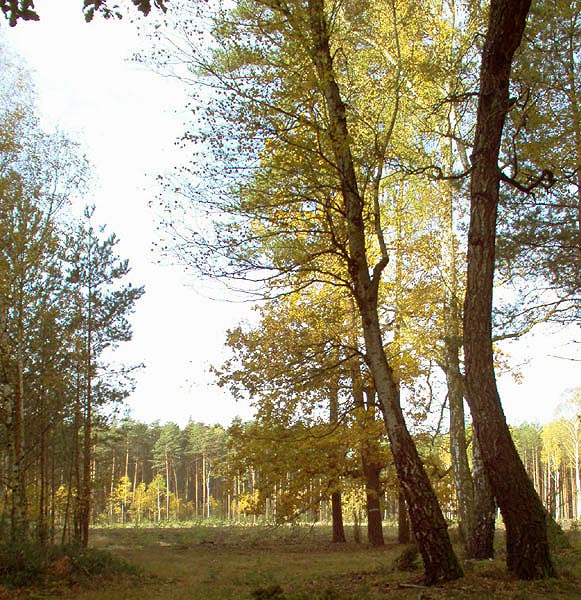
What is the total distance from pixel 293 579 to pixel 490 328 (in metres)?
5.81

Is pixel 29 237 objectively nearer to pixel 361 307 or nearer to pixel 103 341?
pixel 103 341

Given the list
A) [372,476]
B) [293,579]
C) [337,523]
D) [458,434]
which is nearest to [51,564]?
[293,579]

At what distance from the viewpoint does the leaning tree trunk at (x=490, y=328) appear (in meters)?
5.27

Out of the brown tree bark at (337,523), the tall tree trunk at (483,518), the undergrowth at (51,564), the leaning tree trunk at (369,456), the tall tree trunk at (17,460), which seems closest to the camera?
the tall tree trunk at (483,518)

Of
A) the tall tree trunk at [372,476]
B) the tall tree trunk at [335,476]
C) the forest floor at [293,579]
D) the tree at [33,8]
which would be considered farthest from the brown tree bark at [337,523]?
the tree at [33,8]

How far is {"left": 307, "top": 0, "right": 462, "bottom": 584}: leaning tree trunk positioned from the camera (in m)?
5.73

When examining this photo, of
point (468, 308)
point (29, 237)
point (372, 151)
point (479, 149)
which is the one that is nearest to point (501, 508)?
point (468, 308)

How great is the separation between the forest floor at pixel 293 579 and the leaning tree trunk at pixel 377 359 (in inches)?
15.4

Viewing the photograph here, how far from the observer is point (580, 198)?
28.9 ft

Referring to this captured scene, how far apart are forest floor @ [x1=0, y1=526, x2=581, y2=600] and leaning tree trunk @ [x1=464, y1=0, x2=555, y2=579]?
0.41 metres

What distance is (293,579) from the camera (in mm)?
8797

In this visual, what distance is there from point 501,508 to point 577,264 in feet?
17.9

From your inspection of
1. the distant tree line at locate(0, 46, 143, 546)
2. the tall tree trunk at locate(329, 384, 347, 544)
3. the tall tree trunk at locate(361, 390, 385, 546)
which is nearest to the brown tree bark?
the tall tree trunk at locate(329, 384, 347, 544)

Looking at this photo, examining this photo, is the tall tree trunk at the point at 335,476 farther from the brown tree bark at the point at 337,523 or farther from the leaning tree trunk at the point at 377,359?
the leaning tree trunk at the point at 377,359
